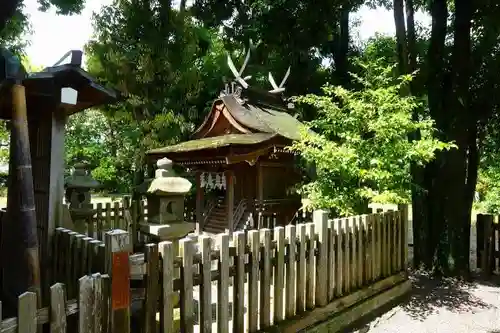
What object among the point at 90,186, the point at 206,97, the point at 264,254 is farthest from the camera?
the point at 206,97

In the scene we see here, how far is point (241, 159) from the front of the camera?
11219 mm

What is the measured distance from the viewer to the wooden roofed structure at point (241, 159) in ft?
38.6

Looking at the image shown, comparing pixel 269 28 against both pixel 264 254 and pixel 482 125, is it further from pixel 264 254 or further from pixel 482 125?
pixel 264 254

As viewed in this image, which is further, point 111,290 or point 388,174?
point 388,174

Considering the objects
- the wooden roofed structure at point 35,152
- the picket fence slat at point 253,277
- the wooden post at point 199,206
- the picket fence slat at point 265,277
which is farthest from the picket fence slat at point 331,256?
the wooden post at point 199,206

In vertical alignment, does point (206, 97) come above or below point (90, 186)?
above

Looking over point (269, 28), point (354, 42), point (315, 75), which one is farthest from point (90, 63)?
point (354, 42)

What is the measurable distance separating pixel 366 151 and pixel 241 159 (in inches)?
201

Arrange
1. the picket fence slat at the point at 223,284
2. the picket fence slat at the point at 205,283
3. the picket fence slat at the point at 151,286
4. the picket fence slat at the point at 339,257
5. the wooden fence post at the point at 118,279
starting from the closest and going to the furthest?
the wooden fence post at the point at 118,279 → the picket fence slat at the point at 151,286 → the picket fence slat at the point at 205,283 → the picket fence slat at the point at 223,284 → the picket fence slat at the point at 339,257

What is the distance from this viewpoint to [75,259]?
14.1 feet

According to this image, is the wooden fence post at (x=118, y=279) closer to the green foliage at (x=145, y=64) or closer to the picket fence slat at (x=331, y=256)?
the picket fence slat at (x=331, y=256)

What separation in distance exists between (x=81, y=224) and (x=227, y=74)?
12168mm

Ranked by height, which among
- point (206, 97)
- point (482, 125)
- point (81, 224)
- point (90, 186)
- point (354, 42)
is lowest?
point (81, 224)

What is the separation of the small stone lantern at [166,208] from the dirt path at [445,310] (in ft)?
10.1
